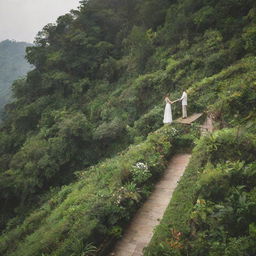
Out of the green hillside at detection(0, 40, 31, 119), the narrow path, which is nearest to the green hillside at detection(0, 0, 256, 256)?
the narrow path

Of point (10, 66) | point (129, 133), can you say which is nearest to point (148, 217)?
point (129, 133)

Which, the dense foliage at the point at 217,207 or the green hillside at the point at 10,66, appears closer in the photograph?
the dense foliage at the point at 217,207

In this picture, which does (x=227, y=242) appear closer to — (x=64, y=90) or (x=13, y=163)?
(x=13, y=163)

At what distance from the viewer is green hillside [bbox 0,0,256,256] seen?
18.2 ft

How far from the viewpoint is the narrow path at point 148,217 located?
5684mm

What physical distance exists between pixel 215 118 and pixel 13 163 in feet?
56.5

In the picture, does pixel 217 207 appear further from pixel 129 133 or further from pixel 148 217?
pixel 129 133

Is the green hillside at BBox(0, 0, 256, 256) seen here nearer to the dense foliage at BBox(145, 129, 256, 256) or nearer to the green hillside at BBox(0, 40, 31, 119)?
the dense foliage at BBox(145, 129, 256, 256)

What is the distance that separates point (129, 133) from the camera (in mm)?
17141

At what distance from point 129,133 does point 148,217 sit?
10840 millimetres

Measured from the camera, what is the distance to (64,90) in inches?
1211

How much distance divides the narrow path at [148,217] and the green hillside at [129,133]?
0.86ft

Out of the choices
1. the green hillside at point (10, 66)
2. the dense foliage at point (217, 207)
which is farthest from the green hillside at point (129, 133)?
the green hillside at point (10, 66)

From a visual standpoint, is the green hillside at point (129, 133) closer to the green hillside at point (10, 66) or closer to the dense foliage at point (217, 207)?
the dense foliage at point (217, 207)
